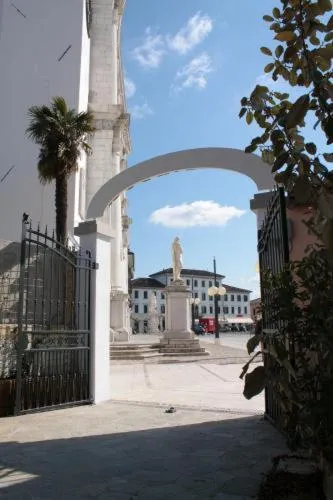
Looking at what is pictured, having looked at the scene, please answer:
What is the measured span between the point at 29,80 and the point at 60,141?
7.94 m

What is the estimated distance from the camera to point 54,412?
25.1 ft

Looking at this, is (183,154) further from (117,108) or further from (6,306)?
(117,108)

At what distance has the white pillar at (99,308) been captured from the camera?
8570 mm

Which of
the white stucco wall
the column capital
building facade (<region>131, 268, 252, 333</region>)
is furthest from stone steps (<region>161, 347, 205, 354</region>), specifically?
building facade (<region>131, 268, 252, 333</region>)

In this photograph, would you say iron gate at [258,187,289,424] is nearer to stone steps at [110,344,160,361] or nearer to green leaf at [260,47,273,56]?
green leaf at [260,47,273,56]

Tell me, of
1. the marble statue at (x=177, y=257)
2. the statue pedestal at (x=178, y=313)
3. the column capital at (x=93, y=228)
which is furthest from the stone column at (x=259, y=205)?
the marble statue at (x=177, y=257)

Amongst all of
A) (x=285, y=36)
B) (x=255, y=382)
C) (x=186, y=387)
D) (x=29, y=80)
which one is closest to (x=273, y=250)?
(x=255, y=382)

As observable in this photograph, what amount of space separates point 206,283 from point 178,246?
273 ft

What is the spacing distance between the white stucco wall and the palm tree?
4242 mm

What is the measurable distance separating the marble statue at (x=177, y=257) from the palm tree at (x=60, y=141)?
10.9m

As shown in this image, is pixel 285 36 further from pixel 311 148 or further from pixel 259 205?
pixel 259 205

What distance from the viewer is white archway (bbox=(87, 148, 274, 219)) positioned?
812cm

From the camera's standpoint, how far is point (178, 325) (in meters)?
23.1

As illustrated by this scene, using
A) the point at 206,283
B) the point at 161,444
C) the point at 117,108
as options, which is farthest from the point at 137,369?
the point at 206,283
